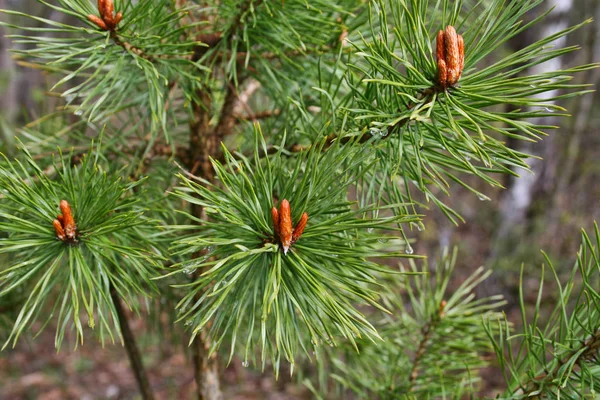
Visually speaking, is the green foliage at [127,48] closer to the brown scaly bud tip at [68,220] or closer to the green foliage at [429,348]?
the brown scaly bud tip at [68,220]

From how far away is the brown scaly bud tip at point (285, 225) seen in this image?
478 mm

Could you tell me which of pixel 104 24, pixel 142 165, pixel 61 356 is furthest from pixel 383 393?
pixel 61 356

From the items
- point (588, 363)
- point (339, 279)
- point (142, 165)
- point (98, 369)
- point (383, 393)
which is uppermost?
point (142, 165)

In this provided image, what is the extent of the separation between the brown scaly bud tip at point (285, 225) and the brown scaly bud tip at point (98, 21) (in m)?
0.31

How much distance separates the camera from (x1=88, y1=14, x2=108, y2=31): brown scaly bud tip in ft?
1.85

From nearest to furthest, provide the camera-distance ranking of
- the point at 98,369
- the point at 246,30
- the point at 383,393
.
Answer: the point at 246,30, the point at 383,393, the point at 98,369

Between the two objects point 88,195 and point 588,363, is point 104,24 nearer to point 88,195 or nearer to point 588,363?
point 88,195

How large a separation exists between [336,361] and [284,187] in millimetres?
421

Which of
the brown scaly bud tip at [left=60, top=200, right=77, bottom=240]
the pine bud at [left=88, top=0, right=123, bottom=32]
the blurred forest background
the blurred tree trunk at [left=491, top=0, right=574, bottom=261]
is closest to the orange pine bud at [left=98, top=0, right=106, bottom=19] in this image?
the pine bud at [left=88, top=0, right=123, bottom=32]

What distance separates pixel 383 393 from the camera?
0.77 metres

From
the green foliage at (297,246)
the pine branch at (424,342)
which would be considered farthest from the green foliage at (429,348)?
the green foliage at (297,246)

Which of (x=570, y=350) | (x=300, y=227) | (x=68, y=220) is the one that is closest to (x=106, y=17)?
(x=68, y=220)

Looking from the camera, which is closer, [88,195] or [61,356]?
[88,195]

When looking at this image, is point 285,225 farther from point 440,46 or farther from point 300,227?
point 440,46
